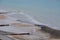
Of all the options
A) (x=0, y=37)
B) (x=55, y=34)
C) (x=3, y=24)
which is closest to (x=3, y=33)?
(x=0, y=37)

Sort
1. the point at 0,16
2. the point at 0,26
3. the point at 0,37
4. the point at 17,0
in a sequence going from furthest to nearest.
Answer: the point at 17,0, the point at 0,16, the point at 0,26, the point at 0,37

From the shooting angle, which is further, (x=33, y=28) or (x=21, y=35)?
(x=33, y=28)

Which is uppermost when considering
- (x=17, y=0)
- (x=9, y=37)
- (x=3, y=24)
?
(x=17, y=0)

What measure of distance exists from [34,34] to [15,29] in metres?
0.18

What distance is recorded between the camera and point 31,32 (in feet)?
3.56

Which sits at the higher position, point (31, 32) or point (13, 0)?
point (13, 0)

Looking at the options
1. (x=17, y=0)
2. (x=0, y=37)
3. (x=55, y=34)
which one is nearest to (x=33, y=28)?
(x=55, y=34)

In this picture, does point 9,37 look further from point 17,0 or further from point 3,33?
point 17,0

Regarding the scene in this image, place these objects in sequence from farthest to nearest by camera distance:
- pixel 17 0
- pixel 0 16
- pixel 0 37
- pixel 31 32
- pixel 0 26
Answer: pixel 17 0, pixel 0 16, pixel 0 26, pixel 31 32, pixel 0 37

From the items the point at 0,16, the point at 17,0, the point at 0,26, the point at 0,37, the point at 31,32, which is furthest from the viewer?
the point at 17,0

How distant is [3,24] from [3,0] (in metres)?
1.86

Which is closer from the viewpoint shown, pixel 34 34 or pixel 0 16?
pixel 34 34

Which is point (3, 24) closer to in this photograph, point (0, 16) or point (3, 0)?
point (0, 16)

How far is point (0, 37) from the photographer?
975 millimetres
